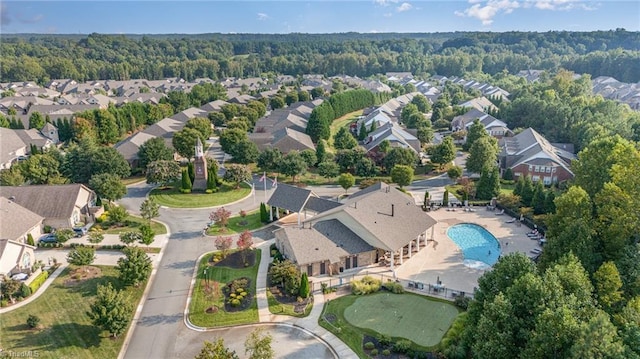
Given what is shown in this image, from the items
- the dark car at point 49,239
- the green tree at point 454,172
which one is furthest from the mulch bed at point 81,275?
the green tree at point 454,172

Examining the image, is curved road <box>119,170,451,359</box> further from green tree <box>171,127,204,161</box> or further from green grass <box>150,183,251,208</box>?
green tree <box>171,127,204,161</box>

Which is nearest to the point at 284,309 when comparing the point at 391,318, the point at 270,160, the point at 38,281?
the point at 391,318

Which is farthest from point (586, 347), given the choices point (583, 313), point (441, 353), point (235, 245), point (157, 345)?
point (235, 245)

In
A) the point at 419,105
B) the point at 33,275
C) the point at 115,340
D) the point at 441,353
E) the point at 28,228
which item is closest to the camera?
the point at 441,353

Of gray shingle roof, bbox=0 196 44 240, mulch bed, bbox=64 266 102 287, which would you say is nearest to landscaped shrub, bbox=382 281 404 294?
mulch bed, bbox=64 266 102 287

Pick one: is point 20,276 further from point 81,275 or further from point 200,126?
point 200,126

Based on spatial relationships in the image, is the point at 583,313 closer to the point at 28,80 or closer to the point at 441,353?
the point at 441,353

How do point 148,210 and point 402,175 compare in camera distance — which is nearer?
point 148,210
